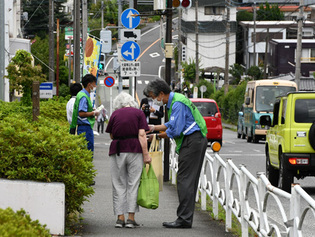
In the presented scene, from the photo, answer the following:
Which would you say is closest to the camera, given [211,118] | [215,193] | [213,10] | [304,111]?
[215,193]

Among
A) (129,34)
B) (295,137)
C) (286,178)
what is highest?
(129,34)

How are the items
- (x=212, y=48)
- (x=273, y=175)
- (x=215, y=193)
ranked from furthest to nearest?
(x=212, y=48) < (x=273, y=175) < (x=215, y=193)

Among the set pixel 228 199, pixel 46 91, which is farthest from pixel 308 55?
pixel 228 199

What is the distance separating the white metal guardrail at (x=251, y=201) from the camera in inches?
235

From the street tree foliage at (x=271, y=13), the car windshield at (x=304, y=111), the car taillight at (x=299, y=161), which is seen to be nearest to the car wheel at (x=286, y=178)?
the car taillight at (x=299, y=161)

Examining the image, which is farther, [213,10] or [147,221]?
[213,10]

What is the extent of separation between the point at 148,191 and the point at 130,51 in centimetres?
972

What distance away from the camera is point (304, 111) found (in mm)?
13672

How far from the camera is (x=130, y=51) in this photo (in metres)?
18.8

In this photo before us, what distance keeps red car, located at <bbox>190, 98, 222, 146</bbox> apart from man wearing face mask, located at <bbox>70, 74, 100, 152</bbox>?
15.4 metres

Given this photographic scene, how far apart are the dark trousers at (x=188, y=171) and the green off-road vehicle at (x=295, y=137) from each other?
4.25 m

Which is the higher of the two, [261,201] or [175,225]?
[261,201]

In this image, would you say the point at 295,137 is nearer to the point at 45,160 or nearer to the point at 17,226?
the point at 45,160

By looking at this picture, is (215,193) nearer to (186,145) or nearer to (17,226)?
(186,145)
